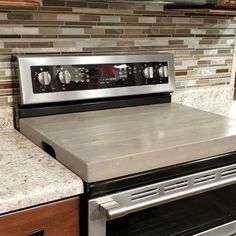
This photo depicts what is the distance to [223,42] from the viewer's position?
1724 mm

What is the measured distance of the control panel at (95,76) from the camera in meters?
1.18

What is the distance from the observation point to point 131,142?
957 millimetres

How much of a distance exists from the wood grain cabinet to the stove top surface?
83mm

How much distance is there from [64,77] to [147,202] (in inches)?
20.9

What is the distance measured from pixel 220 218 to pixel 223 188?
11 cm

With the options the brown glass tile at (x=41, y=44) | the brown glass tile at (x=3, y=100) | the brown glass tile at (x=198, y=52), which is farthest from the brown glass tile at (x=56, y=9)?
the brown glass tile at (x=198, y=52)

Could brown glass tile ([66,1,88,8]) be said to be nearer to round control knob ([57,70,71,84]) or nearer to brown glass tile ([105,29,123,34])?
brown glass tile ([105,29,123,34])

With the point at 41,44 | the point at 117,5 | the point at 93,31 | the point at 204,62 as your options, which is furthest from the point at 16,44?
the point at 204,62

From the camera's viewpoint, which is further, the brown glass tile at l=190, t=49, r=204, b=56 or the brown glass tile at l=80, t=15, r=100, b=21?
the brown glass tile at l=190, t=49, r=204, b=56

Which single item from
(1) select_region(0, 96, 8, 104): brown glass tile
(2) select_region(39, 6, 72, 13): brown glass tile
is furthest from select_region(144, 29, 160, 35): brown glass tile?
(1) select_region(0, 96, 8, 104): brown glass tile

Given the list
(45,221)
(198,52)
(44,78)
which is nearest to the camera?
(45,221)

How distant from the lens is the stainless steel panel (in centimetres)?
115

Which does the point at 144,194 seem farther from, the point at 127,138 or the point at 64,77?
the point at 64,77

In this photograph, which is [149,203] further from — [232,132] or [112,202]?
[232,132]
